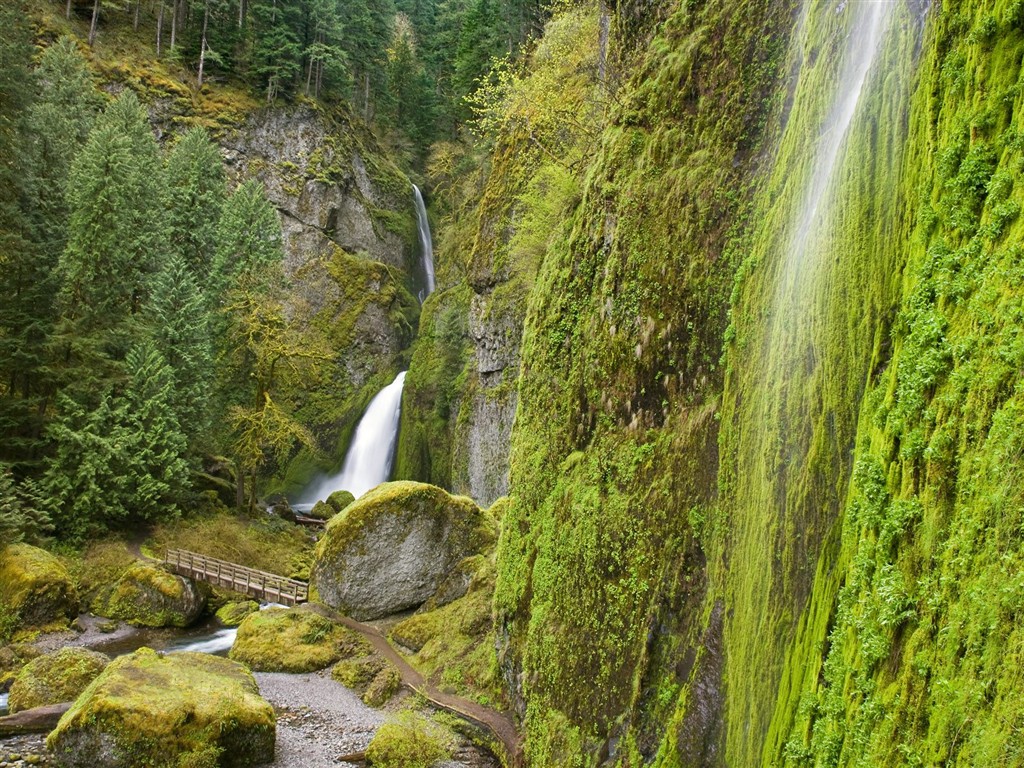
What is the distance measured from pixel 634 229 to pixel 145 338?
18.3 m

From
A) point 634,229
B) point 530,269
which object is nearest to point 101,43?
point 530,269

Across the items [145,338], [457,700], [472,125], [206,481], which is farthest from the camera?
[472,125]

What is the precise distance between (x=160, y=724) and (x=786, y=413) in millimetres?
9952

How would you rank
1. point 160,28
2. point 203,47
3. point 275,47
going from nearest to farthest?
point 203,47, point 160,28, point 275,47

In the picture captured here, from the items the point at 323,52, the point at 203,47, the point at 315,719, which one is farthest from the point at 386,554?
the point at 203,47

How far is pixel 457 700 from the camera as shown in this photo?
13023 millimetres

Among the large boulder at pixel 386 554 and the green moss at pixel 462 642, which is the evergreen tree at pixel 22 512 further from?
the green moss at pixel 462 642

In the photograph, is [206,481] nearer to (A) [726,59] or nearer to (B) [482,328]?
(B) [482,328]

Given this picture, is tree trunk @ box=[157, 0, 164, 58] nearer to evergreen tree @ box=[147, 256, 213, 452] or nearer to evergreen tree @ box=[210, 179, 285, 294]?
evergreen tree @ box=[210, 179, 285, 294]

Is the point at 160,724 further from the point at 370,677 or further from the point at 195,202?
the point at 195,202

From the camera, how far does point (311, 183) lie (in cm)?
3878

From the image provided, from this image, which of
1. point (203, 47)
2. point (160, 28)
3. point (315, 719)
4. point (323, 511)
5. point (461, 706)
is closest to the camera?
point (315, 719)

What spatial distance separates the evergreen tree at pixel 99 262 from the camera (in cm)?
2050

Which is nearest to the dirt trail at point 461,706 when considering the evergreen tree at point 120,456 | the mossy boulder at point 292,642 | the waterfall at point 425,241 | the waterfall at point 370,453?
the mossy boulder at point 292,642
